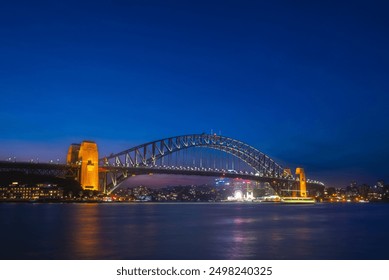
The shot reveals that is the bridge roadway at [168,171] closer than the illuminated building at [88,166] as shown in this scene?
No

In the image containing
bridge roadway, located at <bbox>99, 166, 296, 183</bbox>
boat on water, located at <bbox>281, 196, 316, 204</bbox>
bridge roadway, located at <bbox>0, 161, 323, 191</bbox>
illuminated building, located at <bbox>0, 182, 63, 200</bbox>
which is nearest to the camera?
bridge roadway, located at <bbox>0, 161, 323, 191</bbox>

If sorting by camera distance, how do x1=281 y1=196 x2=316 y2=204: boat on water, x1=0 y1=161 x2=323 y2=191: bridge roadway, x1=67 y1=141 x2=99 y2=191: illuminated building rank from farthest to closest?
x1=281 y1=196 x2=316 y2=204: boat on water
x1=67 y1=141 x2=99 y2=191: illuminated building
x1=0 y1=161 x2=323 y2=191: bridge roadway

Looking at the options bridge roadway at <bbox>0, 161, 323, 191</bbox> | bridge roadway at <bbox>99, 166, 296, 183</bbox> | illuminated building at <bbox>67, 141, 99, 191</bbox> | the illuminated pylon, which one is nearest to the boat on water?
the illuminated pylon

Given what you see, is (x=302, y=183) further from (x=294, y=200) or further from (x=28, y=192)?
(x=28, y=192)

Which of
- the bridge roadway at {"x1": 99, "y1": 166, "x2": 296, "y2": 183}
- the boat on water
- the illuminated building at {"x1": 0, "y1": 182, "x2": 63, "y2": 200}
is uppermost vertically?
the bridge roadway at {"x1": 99, "y1": 166, "x2": 296, "y2": 183}

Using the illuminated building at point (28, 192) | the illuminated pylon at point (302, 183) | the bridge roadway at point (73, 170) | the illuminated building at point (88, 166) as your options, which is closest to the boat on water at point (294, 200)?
the illuminated pylon at point (302, 183)

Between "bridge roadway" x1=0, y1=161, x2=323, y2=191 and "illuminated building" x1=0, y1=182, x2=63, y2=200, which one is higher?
"bridge roadway" x1=0, y1=161, x2=323, y2=191

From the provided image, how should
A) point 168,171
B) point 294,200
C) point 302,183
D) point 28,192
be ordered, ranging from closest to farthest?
point 168,171
point 28,192
point 294,200
point 302,183

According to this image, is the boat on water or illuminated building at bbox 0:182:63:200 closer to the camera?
illuminated building at bbox 0:182:63:200

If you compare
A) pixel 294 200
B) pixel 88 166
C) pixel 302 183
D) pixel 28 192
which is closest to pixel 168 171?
pixel 88 166

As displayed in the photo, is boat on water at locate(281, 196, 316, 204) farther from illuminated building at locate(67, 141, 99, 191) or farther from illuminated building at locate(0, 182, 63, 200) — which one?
illuminated building at locate(0, 182, 63, 200)

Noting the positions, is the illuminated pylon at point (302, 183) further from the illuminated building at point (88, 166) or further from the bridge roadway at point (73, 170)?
the illuminated building at point (88, 166)

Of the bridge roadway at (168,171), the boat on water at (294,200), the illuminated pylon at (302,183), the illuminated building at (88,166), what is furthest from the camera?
the illuminated pylon at (302,183)
